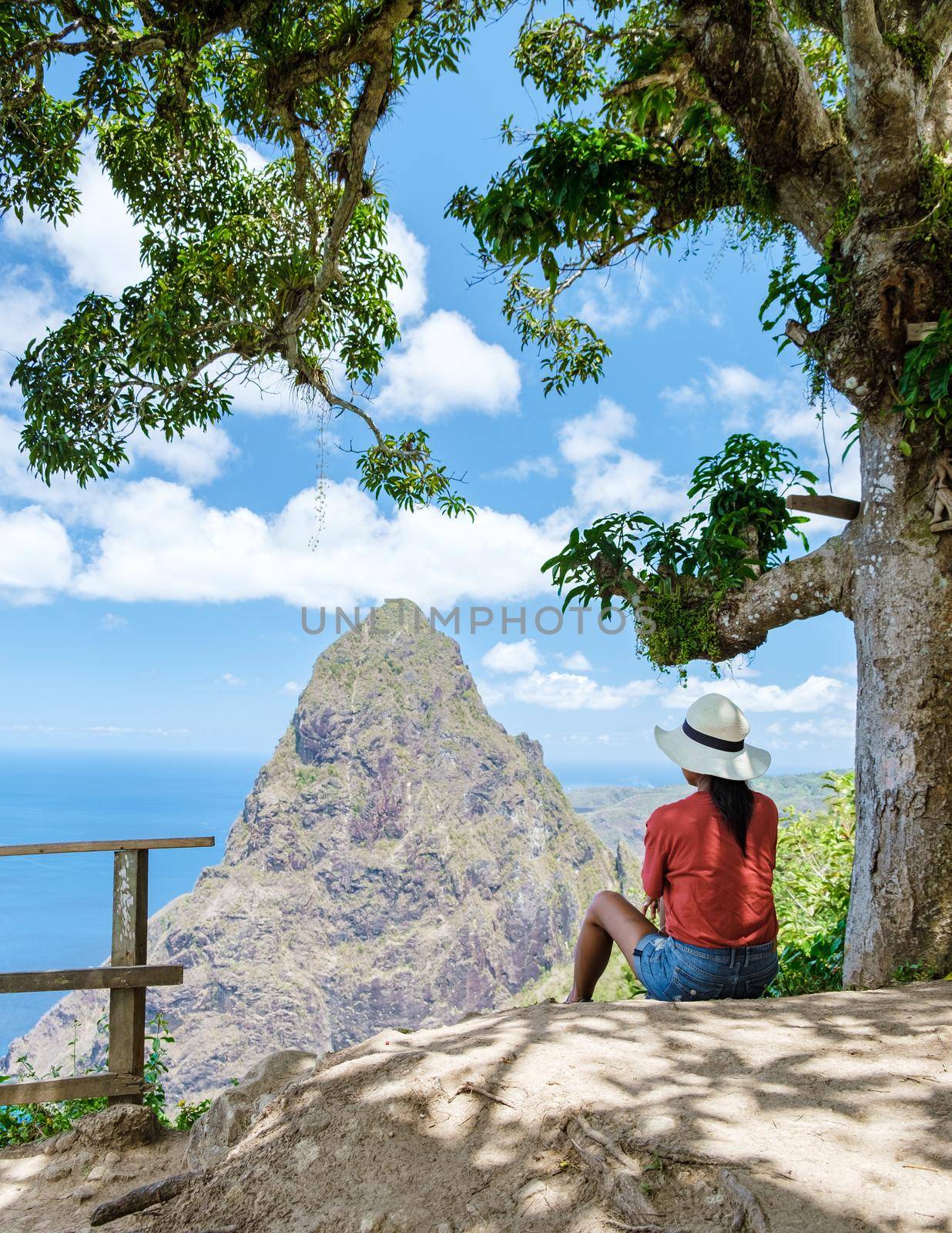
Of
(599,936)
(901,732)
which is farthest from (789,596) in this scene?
(599,936)

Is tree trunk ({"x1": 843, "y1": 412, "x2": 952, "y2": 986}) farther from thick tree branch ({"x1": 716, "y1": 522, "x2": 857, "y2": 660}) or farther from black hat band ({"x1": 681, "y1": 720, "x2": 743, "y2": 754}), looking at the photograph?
black hat band ({"x1": 681, "y1": 720, "x2": 743, "y2": 754})

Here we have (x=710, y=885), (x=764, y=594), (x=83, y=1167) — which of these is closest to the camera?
(x=710, y=885)

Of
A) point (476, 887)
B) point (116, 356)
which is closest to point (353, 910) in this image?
point (476, 887)

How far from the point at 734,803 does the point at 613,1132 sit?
1.29 meters

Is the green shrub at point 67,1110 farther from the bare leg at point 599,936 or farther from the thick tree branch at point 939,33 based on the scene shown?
the thick tree branch at point 939,33

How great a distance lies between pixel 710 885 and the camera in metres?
2.72

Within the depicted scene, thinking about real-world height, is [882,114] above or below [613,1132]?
above

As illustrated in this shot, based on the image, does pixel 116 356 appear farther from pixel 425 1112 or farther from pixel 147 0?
pixel 425 1112

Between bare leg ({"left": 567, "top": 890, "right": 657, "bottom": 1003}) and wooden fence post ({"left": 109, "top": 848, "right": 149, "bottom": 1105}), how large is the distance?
1977 mm

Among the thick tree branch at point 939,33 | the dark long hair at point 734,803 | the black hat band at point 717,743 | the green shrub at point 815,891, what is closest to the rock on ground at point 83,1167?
the dark long hair at point 734,803

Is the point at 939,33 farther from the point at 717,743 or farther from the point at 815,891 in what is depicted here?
the point at 815,891

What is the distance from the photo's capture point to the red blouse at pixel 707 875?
2732 millimetres

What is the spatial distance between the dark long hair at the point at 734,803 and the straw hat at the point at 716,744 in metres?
0.03

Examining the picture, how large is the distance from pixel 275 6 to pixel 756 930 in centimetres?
505
